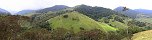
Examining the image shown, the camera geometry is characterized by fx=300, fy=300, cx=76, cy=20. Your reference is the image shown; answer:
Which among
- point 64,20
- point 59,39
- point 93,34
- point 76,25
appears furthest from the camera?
point 64,20

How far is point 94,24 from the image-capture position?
193m

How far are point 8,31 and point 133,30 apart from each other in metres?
38.6

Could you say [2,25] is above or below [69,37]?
above

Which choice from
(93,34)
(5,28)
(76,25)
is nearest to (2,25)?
(5,28)

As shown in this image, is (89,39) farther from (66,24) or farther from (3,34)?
(66,24)

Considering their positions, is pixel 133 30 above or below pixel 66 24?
above

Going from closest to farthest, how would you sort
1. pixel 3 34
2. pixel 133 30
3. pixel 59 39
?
pixel 3 34 → pixel 133 30 → pixel 59 39

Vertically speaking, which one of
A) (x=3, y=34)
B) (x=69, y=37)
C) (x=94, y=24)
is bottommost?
(x=94, y=24)

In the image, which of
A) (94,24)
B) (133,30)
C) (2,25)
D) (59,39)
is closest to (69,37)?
(59,39)

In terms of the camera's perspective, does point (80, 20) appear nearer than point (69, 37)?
No

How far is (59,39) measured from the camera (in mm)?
91562

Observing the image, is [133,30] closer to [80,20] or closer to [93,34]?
[93,34]

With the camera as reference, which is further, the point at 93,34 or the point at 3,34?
the point at 93,34

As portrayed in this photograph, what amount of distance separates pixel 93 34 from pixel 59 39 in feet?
41.5
